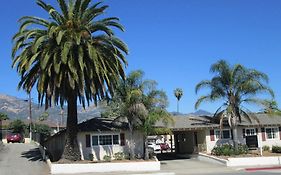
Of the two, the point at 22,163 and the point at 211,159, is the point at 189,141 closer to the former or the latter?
the point at 211,159

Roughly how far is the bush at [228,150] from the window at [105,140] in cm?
890

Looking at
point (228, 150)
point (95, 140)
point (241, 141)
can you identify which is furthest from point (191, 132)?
point (95, 140)

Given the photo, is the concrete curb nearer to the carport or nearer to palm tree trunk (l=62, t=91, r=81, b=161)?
the carport

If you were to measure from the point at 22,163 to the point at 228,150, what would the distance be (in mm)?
17139

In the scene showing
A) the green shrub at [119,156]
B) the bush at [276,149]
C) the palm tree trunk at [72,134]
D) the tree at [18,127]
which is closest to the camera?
the palm tree trunk at [72,134]

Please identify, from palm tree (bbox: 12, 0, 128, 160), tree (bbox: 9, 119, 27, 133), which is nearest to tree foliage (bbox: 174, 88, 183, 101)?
tree (bbox: 9, 119, 27, 133)

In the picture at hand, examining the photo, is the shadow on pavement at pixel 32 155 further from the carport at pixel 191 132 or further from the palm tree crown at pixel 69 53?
the carport at pixel 191 132

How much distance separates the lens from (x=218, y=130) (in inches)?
1645

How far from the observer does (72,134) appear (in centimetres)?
3231

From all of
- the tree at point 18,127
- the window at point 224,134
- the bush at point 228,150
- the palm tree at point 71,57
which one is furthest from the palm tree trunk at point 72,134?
the tree at point 18,127

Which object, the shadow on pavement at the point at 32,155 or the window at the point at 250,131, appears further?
the window at the point at 250,131

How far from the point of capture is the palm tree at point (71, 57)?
3014 centimetres

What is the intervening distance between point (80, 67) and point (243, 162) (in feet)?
49.8

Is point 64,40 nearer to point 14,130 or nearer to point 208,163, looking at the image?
point 208,163
